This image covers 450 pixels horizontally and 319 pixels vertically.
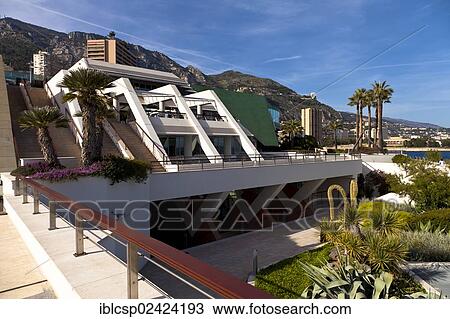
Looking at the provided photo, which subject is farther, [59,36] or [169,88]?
[59,36]

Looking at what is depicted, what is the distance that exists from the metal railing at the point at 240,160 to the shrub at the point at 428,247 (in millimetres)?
9085

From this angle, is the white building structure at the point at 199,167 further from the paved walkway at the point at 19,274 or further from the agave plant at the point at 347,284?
the agave plant at the point at 347,284

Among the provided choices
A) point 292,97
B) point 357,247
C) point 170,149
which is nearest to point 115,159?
point 357,247

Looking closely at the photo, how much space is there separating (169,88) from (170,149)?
5.17 meters

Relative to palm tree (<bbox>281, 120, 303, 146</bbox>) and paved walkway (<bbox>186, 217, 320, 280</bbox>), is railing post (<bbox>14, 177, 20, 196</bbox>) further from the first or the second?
palm tree (<bbox>281, 120, 303, 146</bbox>)

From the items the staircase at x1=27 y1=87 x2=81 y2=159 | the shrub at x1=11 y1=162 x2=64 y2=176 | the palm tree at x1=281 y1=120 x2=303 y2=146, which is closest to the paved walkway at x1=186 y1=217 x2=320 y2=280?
the shrub at x1=11 y1=162 x2=64 y2=176

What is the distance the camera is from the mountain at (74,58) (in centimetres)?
7688

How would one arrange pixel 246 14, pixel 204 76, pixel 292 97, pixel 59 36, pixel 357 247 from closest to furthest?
1. pixel 357 247
2. pixel 246 14
3. pixel 292 97
4. pixel 59 36
5. pixel 204 76

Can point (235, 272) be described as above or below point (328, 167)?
below

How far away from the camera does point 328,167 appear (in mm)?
24234

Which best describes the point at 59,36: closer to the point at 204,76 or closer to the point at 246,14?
the point at 204,76

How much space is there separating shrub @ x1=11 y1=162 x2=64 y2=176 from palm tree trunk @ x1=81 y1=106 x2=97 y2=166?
109 cm

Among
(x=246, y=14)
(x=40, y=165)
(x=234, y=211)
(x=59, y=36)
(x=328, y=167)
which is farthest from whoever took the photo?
(x=59, y=36)

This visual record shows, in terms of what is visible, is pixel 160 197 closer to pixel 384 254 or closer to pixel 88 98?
pixel 88 98
